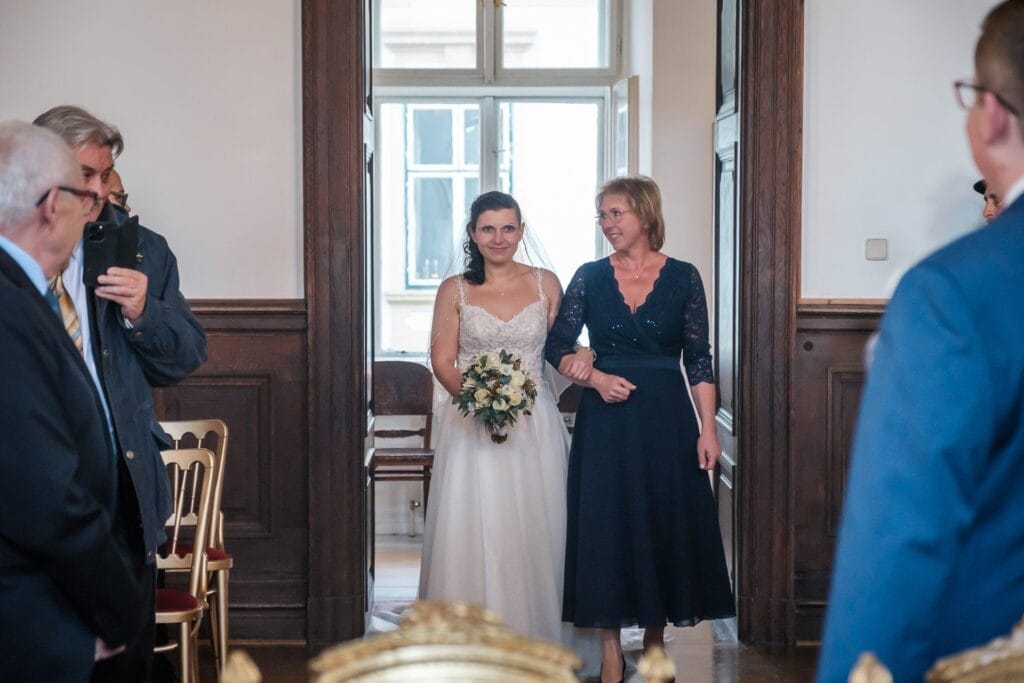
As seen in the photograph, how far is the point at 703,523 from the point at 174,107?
270 cm

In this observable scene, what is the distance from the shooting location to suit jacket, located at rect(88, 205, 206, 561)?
2.96 meters

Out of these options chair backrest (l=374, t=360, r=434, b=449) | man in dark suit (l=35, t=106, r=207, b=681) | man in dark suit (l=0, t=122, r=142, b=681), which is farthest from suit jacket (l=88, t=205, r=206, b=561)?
chair backrest (l=374, t=360, r=434, b=449)

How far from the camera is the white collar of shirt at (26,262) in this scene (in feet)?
7.89

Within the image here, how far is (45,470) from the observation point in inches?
86.6

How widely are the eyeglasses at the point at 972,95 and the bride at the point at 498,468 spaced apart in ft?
11.8

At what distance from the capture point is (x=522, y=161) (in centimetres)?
907

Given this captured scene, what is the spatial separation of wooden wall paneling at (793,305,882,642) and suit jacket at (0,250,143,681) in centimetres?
372

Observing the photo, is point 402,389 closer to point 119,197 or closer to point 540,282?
point 540,282

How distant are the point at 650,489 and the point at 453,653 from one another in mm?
3457


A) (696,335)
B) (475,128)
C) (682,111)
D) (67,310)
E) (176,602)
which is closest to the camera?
(67,310)

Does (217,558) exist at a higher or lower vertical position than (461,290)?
→ lower

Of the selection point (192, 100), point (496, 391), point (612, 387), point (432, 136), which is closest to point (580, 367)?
point (612, 387)

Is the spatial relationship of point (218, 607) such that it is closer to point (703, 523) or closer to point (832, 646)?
point (703, 523)

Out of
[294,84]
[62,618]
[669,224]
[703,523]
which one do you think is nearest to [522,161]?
[669,224]
